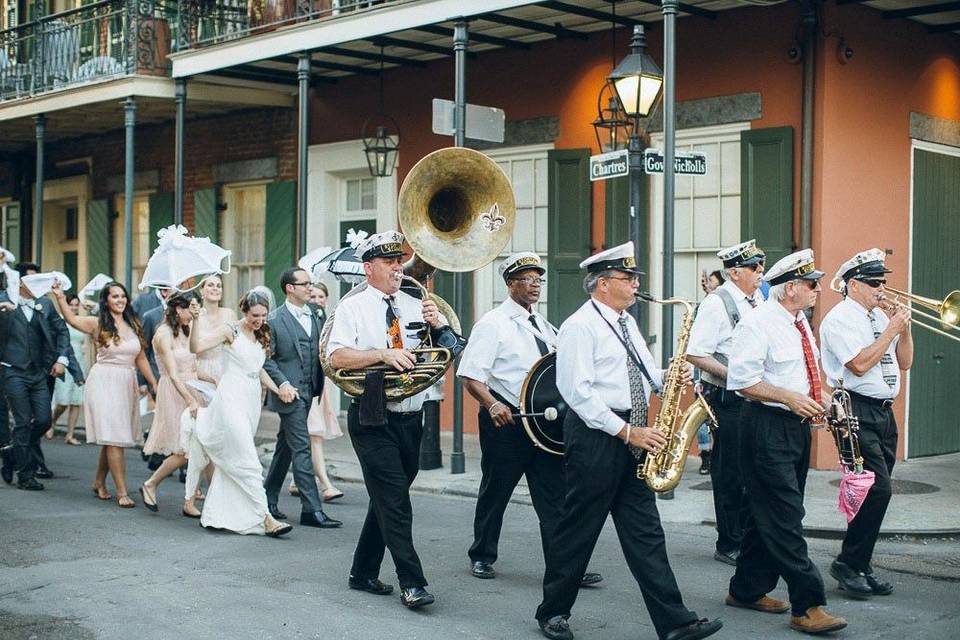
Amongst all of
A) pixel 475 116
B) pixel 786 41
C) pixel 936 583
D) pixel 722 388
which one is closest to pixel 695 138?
pixel 786 41

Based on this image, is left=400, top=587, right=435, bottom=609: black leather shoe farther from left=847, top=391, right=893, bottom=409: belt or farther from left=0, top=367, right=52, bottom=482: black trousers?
left=0, top=367, right=52, bottom=482: black trousers

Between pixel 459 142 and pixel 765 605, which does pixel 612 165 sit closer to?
pixel 459 142

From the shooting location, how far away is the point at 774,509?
6441 mm

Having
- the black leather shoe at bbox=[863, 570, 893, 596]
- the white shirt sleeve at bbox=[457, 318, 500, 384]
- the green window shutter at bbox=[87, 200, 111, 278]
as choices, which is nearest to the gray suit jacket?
the white shirt sleeve at bbox=[457, 318, 500, 384]

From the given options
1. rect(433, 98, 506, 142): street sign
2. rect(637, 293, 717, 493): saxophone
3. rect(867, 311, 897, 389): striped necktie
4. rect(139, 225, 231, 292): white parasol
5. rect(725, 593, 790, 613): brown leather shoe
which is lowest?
rect(725, 593, 790, 613): brown leather shoe

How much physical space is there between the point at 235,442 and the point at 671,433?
3.83m

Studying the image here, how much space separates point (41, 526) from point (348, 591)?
312 centimetres

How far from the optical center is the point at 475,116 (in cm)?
1245

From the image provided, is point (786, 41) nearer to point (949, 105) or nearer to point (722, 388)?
point (949, 105)

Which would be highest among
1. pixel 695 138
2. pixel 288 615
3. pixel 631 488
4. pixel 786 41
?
pixel 786 41

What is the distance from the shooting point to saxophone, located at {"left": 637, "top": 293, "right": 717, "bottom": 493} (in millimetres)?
6273

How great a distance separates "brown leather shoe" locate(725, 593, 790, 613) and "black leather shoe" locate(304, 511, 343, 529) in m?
3.42

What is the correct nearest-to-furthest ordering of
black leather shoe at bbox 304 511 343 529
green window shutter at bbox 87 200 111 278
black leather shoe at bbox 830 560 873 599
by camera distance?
black leather shoe at bbox 830 560 873 599
black leather shoe at bbox 304 511 343 529
green window shutter at bbox 87 200 111 278

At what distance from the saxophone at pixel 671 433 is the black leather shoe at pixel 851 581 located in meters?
1.17
